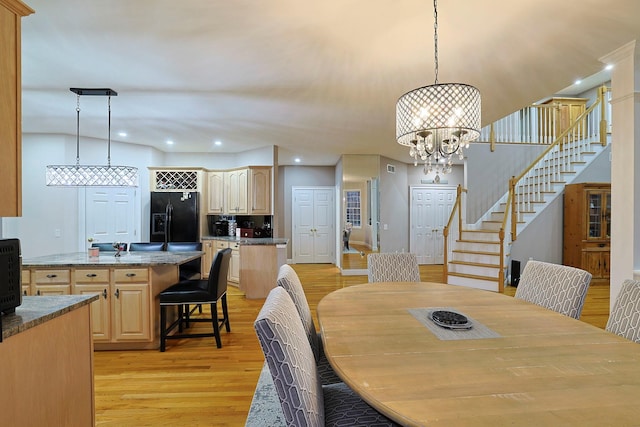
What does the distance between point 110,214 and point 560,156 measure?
28.7 feet

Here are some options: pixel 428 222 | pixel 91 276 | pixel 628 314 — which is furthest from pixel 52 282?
pixel 428 222

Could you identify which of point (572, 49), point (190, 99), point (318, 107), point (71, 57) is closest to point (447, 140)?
point (572, 49)

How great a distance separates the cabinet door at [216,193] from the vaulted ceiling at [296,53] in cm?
205

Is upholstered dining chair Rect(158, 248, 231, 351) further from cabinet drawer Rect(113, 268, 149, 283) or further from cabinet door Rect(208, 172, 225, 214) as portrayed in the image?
cabinet door Rect(208, 172, 225, 214)

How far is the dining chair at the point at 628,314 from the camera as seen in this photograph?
1495 mm

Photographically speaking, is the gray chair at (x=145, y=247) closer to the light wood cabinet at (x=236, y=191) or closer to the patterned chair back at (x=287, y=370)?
the light wood cabinet at (x=236, y=191)

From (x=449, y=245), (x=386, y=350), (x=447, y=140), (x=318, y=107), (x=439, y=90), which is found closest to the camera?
(x=386, y=350)

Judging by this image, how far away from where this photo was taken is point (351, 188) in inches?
260

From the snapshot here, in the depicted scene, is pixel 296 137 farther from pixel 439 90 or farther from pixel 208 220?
pixel 439 90

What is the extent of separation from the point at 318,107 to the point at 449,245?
13.5 ft

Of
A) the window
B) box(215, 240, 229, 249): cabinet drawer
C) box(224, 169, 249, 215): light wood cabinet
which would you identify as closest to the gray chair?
box(215, 240, 229, 249): cabinet drawer

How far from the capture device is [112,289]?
9.39 ft

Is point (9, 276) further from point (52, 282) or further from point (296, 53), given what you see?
point (296, 53)

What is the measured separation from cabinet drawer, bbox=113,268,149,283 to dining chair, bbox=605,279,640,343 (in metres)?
3.43
